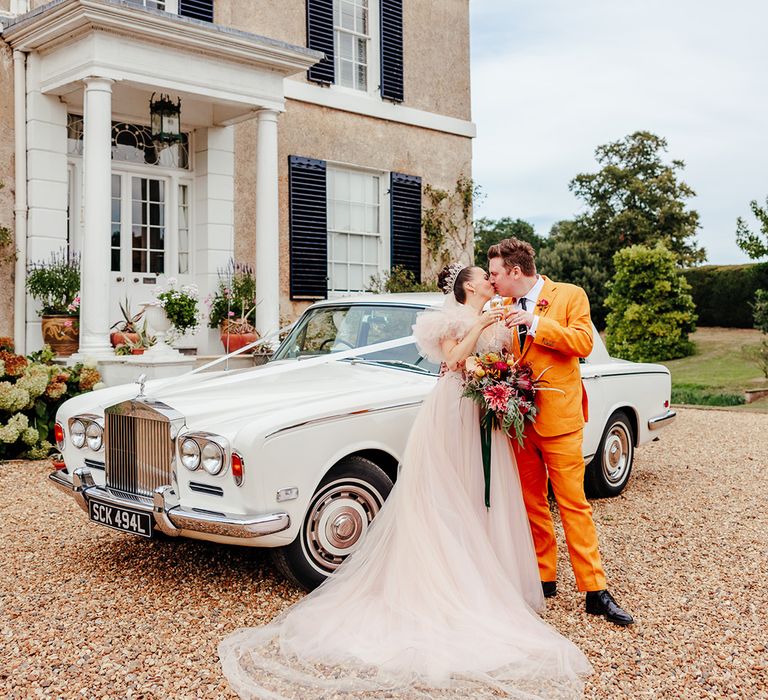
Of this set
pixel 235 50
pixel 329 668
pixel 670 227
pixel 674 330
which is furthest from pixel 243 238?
pixel 670 227

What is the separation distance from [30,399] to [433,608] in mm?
5624

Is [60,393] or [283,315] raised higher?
[283,315]

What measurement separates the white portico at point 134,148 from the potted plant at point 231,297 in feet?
0.55

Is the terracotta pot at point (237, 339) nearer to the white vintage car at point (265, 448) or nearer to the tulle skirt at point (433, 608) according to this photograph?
the white vintage car at point (265, 448)

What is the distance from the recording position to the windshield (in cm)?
521

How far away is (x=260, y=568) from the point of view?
15.6ft

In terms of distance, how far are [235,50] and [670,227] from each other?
102 ft

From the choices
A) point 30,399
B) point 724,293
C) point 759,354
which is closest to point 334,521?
point 30,399

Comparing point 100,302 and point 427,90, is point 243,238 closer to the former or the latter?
point 100,302

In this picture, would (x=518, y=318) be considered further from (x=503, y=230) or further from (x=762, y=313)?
(x=503, y=230)

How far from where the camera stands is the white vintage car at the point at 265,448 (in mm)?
3986

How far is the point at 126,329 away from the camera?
1000 centimetres

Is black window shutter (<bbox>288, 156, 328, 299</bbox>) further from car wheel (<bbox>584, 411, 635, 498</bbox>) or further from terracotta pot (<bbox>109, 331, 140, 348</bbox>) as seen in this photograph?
car wheel (<bbox>584, 411, 635, 498</bbox>)

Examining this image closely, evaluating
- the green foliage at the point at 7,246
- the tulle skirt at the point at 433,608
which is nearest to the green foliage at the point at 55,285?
the green foliage at the point at 7,246
